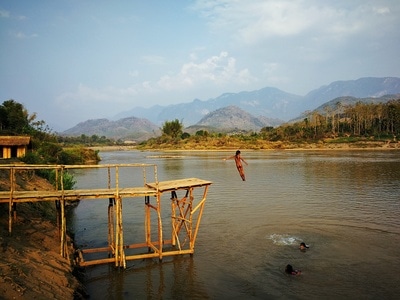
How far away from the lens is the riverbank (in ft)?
32.0

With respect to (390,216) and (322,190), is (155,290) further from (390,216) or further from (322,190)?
(322,190)

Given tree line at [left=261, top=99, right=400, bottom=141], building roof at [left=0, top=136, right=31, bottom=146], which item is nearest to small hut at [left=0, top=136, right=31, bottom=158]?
building roof at [left=0, top=136, right=31, bottom=146]

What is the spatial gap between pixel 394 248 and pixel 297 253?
16.7 feet

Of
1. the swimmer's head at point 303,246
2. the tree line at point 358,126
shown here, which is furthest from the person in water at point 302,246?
the tree line at point 358,126

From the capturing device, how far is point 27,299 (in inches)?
367

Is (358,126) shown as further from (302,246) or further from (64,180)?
(302,246)

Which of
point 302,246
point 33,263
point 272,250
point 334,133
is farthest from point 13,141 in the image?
point 334,133

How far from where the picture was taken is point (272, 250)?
17359 mm

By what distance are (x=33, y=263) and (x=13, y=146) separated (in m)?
29.5

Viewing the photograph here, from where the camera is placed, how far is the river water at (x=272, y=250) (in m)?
13.3

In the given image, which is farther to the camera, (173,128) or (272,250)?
(173,128)

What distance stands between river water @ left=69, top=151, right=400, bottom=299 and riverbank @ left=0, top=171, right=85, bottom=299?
5.50 ft

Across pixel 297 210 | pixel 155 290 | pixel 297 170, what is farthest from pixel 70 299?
pixel 297 170

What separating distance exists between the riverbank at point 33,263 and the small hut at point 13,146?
2173 cm
